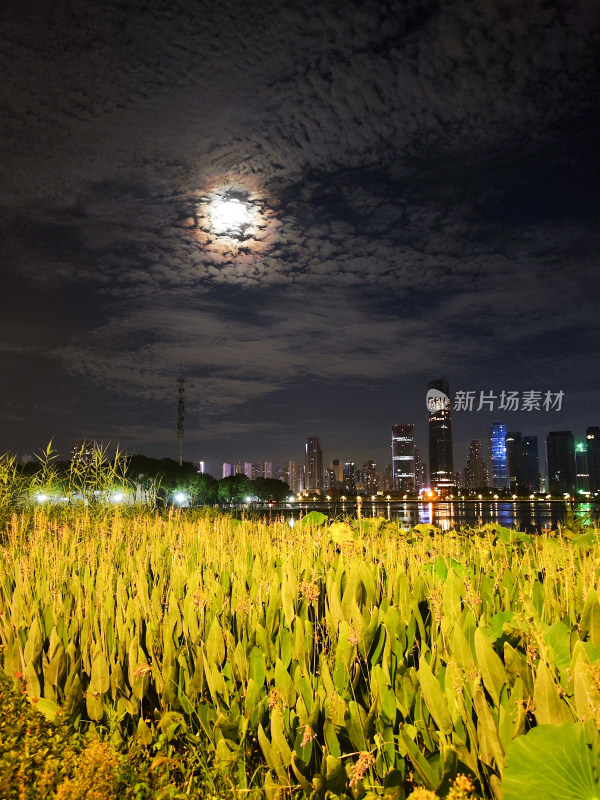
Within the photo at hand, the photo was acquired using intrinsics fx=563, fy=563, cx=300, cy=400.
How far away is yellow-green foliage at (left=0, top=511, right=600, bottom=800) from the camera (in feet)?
6.61

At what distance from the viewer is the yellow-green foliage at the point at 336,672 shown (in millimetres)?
2014

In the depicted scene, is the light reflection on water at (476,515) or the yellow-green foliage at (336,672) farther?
the light reflection on water at (476,515)

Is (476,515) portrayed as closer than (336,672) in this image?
No

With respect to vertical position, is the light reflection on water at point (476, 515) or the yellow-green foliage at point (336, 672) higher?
the yellow-green foliage at point (336, 672)

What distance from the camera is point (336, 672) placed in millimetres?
2508

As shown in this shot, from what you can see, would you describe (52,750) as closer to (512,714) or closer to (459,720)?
(459,720)

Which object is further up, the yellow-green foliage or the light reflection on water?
the yellow-green foliage

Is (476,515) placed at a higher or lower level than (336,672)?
lower

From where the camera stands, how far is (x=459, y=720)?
206cm

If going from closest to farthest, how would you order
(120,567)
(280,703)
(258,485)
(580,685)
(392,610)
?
(580,685) < (280,703) < (392,610) < (120,567) < (258,485)

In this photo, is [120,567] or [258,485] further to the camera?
[258,485]

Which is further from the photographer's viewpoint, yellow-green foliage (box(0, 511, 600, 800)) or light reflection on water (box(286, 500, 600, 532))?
light reflection on water (box(286, 500, 600, 532))

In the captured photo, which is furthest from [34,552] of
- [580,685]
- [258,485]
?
[258,485]

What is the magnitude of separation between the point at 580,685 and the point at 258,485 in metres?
80.7
